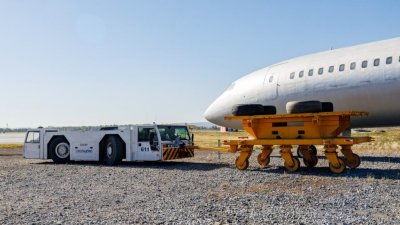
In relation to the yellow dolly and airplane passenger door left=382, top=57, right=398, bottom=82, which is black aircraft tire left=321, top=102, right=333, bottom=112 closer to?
the yellow dolly

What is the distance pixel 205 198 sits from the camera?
29.8ft

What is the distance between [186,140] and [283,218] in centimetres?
1138

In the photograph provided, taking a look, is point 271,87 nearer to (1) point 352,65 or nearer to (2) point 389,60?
(1) point 352,65

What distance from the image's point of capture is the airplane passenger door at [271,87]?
58.4 ft

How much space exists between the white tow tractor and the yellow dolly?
2965mm

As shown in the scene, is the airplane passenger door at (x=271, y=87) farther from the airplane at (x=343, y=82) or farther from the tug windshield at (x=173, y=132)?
the tug windshield at (x=173, y=132)

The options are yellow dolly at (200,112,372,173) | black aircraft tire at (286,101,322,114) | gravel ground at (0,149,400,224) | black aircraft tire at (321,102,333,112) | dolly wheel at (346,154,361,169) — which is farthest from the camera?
dolly wheel at (346,154,361,169)

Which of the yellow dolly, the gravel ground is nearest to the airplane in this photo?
the yellow dolly

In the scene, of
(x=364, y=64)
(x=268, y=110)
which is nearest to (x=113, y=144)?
(x=268, y=110)

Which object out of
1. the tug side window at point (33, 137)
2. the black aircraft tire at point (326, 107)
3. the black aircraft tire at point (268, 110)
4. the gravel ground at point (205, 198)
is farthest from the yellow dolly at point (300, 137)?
the tug side window at point (33, 137)

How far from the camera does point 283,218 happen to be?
6.89 meters

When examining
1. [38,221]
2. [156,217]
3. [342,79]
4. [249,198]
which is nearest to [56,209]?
[38,221]

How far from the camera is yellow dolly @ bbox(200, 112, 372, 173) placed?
13.2 meters

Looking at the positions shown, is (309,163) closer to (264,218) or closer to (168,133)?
(168,133)
